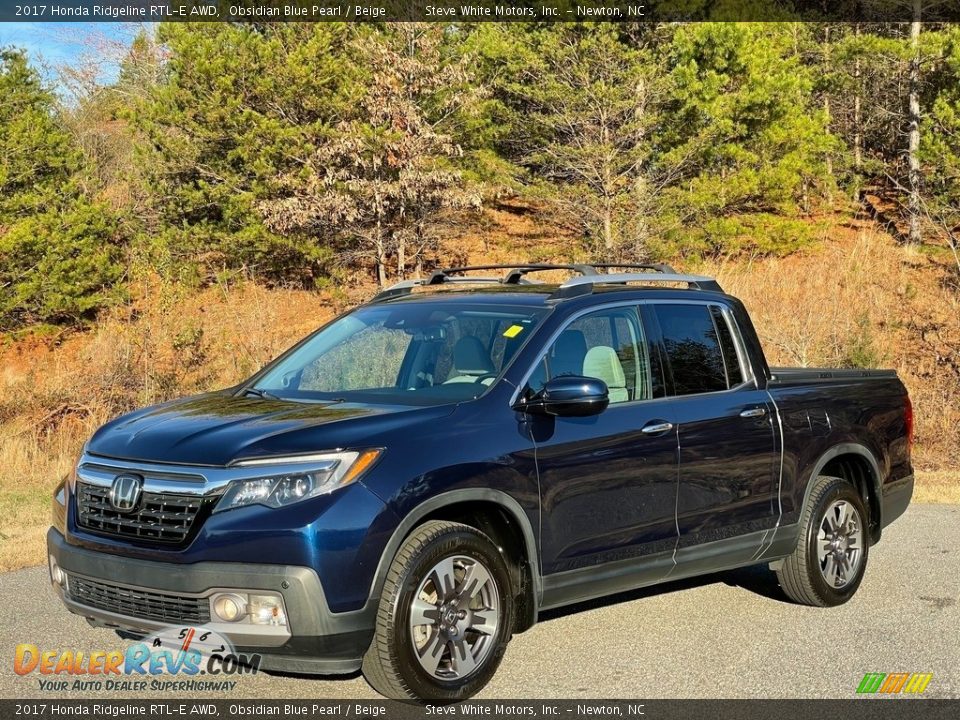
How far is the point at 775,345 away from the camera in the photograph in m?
22.7

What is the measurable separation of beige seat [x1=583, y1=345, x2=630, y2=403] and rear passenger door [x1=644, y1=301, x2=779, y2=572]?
343 millimetres

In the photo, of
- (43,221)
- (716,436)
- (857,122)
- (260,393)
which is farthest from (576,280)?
(857,122)

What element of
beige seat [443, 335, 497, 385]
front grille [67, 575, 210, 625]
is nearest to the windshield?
beige seat [443, 335, 497, 385]

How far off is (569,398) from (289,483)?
56.0 inches

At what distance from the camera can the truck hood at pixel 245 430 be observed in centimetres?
482

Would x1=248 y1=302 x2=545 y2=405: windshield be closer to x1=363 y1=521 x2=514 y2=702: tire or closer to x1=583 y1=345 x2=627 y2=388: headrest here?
x1=583 y1=345 x2=627 y2=388: headrest

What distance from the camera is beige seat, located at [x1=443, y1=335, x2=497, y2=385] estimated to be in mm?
5766

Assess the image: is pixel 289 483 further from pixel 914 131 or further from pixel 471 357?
pixel 914 131

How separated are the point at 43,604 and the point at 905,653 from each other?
4903 millimetres

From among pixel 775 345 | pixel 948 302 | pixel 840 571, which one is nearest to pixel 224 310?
pixel 775 345

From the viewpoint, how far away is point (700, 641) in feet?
20.1

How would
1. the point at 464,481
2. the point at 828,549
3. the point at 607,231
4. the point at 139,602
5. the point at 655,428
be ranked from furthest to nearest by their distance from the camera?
the point at 607,231, the point at 828,549, the point at 655,428, the point at 464,481, the point at 139,602

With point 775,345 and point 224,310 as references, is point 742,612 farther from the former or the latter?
point 224,310

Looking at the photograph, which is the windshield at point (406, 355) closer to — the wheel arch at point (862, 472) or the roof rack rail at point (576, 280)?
the roof rack rail at point (576, 280)
